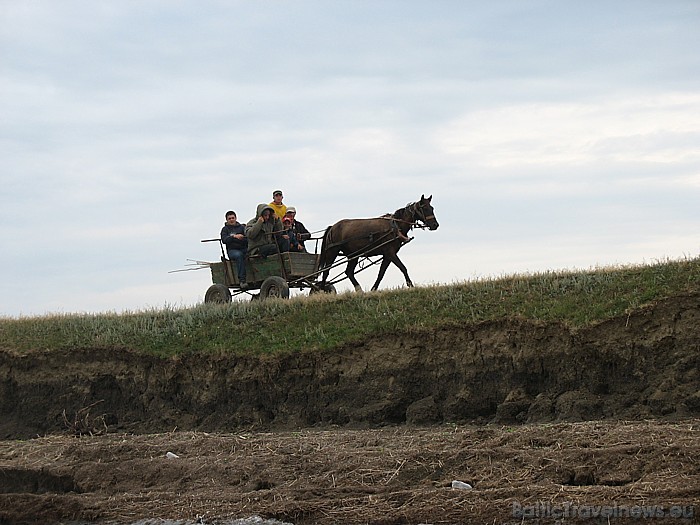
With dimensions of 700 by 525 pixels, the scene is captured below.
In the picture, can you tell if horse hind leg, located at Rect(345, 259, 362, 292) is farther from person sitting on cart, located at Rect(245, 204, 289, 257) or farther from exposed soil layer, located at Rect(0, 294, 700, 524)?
exposed soil layer, located at Rect(0, 294, 700, 524)

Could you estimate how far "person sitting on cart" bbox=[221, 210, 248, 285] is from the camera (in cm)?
2042

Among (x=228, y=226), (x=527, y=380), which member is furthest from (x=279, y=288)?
(x=527, y=380)

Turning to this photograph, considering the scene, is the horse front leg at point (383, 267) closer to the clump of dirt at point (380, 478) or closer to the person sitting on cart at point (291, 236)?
the person sitting on cart at point (291, 236)

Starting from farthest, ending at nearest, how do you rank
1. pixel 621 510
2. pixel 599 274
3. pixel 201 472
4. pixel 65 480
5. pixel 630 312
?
pixel 599 274, pixel 630 312, pixel 65 480, pixel 201 472, pixel 621 510

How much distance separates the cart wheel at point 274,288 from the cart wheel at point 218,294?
Result: 3.30ft

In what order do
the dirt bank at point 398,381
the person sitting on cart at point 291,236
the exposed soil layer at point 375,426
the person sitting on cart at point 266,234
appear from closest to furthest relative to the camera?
the exposed soil layer at point 375,426, the dirt bank at point 398,381, the person sitting on cart at point 266,234, the person sitting on cart at point 291,236

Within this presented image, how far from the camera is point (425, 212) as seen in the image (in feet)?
68.9

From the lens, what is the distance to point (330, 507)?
9281 mm

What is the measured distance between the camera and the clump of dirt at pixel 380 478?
844 cm

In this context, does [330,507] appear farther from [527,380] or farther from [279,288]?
[279,288]

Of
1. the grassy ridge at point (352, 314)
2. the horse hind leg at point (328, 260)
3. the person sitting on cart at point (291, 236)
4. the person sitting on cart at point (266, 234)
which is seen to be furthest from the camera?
the horse hind leg at point (328, 260)

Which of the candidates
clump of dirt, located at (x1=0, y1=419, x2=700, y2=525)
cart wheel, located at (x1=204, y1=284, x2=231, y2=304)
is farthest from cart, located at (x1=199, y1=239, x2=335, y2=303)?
clump of dirt, located at (x1=0, y1=419, x2=700, y2=525)

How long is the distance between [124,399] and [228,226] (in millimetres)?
4684

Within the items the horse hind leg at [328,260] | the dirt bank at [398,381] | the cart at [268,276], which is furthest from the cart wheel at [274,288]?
the dirt bank at [398,381]
